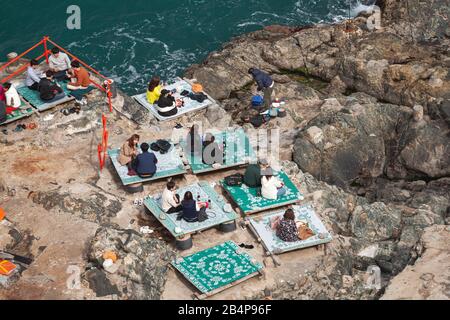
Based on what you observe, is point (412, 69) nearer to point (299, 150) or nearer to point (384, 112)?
point (384, 112)

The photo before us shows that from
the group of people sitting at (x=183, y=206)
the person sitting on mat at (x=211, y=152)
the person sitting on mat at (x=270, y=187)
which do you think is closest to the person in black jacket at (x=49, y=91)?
the person sitting on mat at (x=211, y=152)

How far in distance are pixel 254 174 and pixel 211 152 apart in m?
2.38

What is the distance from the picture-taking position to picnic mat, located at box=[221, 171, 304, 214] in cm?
2541

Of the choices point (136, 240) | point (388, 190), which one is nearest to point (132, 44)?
point (388, 190)

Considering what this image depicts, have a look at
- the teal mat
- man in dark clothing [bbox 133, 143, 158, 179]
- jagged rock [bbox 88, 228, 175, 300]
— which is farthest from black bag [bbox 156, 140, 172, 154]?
jagged rock [bbox 88, 228, 175, 300]

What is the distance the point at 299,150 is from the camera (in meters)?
30.5

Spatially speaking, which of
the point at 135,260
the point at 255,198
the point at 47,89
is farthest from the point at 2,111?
the point at 255,198

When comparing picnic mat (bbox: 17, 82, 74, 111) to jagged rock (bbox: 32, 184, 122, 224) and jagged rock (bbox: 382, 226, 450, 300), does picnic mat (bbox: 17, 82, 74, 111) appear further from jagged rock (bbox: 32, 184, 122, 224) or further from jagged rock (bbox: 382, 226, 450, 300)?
jagged rock (bbox: 382, 226, 450, 300)

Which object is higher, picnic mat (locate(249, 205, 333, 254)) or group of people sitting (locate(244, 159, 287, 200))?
group of people sitting (locate(244, 159, 287, 200))

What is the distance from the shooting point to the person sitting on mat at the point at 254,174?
25.8 m

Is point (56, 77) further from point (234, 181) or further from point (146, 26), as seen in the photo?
point (146, 26)

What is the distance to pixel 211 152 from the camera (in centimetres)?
2731

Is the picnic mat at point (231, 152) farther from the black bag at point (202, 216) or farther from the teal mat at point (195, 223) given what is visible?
the black bag at point (202, 216)
